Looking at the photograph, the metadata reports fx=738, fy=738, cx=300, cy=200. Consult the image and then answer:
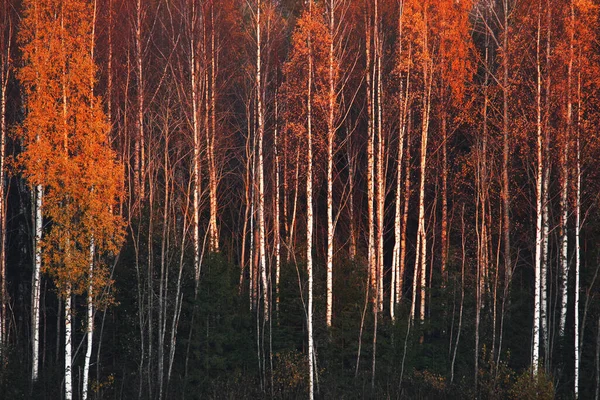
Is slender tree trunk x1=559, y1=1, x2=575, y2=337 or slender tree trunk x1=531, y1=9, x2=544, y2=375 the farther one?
slender tree trunk x1=559, y1=1, x2=575, y2=337

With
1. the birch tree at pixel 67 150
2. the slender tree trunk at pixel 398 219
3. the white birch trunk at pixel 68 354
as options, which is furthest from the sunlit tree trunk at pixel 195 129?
the slender tree trunk at pixel 398 219

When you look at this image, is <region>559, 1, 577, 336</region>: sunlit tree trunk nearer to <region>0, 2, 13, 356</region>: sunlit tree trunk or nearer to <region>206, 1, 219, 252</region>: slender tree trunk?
<region>206, 1, 219, 252</region>: slender tree trunk

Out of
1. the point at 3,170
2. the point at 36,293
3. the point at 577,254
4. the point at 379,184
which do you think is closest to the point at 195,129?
the point at 3,170

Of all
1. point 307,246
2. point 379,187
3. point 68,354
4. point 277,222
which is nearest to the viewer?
point 68,354

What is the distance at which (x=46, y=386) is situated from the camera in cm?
1781

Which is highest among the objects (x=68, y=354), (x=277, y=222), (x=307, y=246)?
(x=277, y=222)

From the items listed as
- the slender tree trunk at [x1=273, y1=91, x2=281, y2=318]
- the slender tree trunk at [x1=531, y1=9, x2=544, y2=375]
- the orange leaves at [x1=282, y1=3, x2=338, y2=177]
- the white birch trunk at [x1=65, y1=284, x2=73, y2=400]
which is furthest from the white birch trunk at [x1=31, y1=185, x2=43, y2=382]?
the slender tree trunk at [x1=531, y1=9, x2=544, y2=375]

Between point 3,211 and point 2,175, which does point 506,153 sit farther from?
point 3,211

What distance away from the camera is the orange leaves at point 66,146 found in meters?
17.0

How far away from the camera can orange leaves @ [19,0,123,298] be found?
55.6 ft

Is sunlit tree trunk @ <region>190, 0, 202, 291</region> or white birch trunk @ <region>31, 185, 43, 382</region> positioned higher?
sunlit tree trunk @ <region>190, 0, 202, 291</region>

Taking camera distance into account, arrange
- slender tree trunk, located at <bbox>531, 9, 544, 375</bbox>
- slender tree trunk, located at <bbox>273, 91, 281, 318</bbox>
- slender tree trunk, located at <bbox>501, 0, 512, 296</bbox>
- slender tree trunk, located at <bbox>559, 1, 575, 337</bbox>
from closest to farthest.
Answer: slender tree trunk, located at <bbox>531, 9, 544, 375</bbox>, slender tree trunk, located at <bbox>501, 0, 512, 296</bbox>, slender tree trunk, located at <bbox>559, 1, 575, 337</bbox>, slender tree trunk, located at <bbox>273, 91, 281, 318</bbox>

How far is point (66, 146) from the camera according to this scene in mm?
17250

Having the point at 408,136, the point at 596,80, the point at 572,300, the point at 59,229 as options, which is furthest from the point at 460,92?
the point at 59,229
